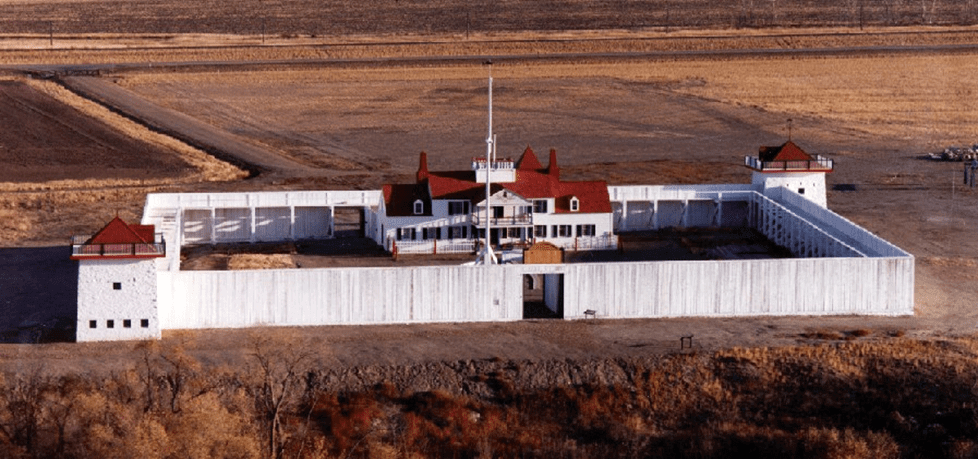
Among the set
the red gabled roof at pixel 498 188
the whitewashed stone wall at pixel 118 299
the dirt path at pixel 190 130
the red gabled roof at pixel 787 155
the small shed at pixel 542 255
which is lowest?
the whitewashed stone wall at pixel 118 299

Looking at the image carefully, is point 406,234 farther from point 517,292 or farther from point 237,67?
point 237,67

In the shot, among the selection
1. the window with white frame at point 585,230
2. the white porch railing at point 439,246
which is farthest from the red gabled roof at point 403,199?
the window with white frame at point 585,230

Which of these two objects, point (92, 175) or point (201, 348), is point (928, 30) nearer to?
point (92, 175)

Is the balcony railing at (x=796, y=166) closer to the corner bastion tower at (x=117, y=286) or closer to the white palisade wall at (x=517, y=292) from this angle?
the white palisade wall at (x=517, y=292)

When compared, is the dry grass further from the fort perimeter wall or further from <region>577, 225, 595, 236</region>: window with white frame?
the fort perimeter wall

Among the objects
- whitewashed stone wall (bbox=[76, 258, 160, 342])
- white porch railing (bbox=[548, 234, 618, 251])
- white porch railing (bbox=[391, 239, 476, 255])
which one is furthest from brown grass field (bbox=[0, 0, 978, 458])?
white porch railing (bbox=[548, 234, 618, 251])

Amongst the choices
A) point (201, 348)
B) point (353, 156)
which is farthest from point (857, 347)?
point (353, 156)
